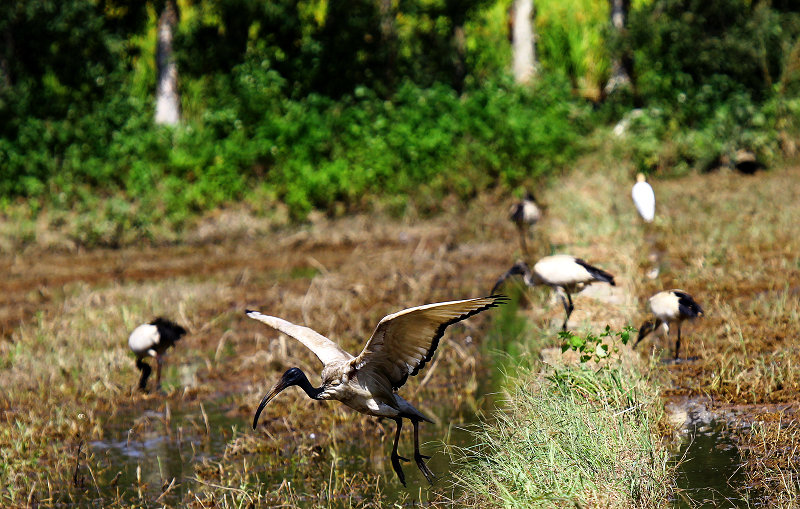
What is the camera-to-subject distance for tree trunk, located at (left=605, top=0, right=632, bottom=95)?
1968 cm

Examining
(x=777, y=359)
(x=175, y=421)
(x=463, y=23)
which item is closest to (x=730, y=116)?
(x=463, y=23)

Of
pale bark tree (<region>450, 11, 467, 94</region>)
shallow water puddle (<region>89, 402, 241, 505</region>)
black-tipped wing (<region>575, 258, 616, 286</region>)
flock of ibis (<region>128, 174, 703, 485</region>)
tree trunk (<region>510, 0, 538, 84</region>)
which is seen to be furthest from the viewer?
tree trunk (<region>510, 0, 538, 84</region>)

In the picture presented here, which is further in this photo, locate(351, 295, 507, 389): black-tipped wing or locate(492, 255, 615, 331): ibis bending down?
locate(492, 255, 615, 331): ibis bending down

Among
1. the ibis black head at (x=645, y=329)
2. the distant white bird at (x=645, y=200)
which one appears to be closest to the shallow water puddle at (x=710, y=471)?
the ibis black head at (x=645, y=329)

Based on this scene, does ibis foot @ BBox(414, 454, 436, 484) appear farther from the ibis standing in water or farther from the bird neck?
the ibis standing in water

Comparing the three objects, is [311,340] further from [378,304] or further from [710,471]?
[378,304]

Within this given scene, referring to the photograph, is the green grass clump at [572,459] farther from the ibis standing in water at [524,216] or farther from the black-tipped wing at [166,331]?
the ibis standing in water at [524,216]

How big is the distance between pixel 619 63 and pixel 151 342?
1470 centimetres

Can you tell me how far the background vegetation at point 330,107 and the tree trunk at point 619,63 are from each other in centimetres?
51

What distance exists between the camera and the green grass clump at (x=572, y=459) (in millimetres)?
4301

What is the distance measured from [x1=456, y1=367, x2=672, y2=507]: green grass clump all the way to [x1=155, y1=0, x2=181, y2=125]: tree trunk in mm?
14239

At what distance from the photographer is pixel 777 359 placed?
632 cm

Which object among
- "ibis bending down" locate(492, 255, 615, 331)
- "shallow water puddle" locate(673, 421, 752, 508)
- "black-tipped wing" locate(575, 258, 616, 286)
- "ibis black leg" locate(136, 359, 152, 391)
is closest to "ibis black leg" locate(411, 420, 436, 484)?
"shallow water puddle" locate(673, 421, 752, 508)

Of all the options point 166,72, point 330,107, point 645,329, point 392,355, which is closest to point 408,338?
point 392,355
